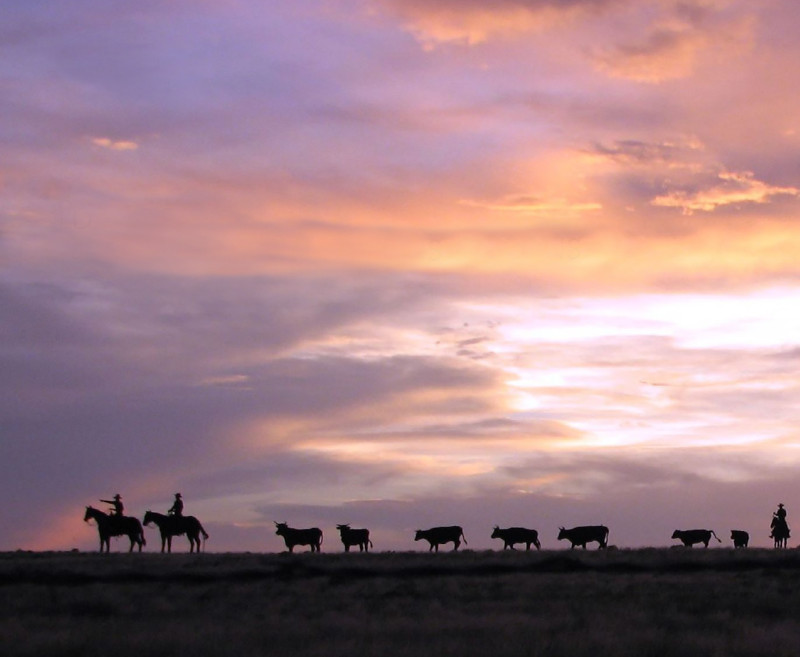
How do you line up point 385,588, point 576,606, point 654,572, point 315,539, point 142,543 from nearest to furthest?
1. point 576,606
2. point 385,588
3. point 654,572
4. point 142,543
5. point 315,539

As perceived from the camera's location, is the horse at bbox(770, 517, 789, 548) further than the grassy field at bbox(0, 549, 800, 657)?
Yes

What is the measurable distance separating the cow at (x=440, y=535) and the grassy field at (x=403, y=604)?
1666 centimetres

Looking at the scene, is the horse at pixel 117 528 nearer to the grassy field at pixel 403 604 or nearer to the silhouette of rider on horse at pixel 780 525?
the grassy field at pixel 403 604

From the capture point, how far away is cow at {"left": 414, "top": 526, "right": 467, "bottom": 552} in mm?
63281

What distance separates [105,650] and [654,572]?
918 inches

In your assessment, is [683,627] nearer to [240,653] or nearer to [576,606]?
[576,606]

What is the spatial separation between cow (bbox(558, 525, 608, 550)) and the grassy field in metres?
16.9

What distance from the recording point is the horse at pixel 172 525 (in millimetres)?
53250

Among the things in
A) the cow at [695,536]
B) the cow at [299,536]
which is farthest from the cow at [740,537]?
the cow at [299,536]

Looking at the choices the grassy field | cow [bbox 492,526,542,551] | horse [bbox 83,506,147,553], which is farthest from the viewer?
cow [bbox 492,526,542,551]

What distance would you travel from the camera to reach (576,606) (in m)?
29.1

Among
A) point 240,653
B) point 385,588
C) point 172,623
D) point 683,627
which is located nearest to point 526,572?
point 385,588

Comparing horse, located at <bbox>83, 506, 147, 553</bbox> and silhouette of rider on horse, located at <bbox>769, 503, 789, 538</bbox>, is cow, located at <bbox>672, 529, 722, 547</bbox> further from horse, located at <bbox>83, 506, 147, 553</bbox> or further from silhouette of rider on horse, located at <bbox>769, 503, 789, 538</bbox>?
horse, located at <bbox>83, 506, 147, 553</bbox>

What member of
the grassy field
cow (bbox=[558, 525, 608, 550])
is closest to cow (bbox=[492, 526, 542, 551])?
cow (bbox=[558, 525, 608, 550])
